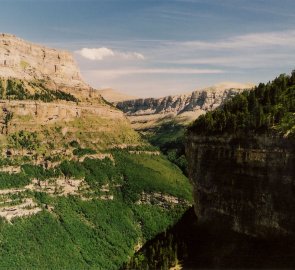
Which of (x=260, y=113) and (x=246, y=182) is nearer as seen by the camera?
(x=246, y=182)

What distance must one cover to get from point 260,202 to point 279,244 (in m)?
7.41

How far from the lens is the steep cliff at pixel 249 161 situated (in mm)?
76125

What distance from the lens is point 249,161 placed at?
81.7 meters

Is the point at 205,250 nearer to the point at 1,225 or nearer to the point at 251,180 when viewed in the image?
the point at 251,180

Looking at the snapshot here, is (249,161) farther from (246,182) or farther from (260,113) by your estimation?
(260,113)

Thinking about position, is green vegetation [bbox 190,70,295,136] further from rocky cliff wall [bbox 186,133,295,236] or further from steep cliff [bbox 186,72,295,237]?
rocky cliff wall [bbox 186,133,295,236]

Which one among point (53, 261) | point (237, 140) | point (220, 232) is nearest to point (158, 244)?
point (220, 232)

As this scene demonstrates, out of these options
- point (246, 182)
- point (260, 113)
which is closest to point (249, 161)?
point (246, 182)

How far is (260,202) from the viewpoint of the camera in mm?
79938

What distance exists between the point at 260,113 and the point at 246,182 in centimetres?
1233

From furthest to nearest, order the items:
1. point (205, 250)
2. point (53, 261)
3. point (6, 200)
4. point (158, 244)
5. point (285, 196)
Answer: point (6, 200), point (53, 261), point (158, 244), point (205, 250), point (285, 196)

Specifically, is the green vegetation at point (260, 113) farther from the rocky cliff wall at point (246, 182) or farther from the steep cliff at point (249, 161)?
the rocky cliff wall at point (246, 182)

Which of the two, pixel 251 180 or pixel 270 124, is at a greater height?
pixel 270 124

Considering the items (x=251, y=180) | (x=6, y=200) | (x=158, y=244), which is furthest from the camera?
(x=6, y=200)
